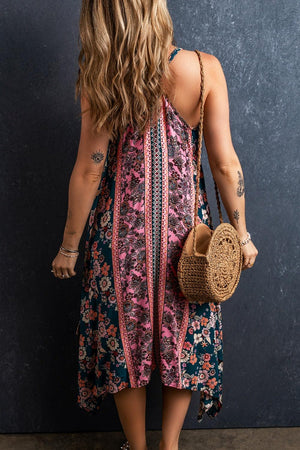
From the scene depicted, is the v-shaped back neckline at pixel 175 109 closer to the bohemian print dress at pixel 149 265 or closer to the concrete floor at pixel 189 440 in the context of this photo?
the bohemian print dress at pixel 149 265

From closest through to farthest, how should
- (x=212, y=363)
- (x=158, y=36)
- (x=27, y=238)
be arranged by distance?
(x=158, y=36)
(x=212, y=363)
(x=27, y=238)

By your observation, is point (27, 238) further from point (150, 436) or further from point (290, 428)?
point (290, 428)

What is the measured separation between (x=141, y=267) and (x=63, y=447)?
106 centimetres

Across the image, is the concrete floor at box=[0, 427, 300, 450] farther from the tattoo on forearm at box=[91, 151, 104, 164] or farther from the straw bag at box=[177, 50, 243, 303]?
the tattoo on forearm at box=[91, 151, 104, 164]

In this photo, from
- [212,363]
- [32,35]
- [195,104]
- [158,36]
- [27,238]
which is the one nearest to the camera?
[158,36]

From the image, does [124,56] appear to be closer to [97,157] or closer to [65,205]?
[97,157]

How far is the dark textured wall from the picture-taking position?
195cm

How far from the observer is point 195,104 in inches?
56.5

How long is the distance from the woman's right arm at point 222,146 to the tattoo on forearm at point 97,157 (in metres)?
0.31

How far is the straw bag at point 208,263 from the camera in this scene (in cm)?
135

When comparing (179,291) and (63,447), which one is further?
(63,447)

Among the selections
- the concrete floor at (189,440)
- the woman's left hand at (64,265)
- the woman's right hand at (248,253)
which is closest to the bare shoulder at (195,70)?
the woman's right hand at (248,253)

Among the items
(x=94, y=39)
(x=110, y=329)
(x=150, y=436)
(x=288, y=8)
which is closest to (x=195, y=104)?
(x=94, y=39)

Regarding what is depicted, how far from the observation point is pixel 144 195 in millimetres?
1439
